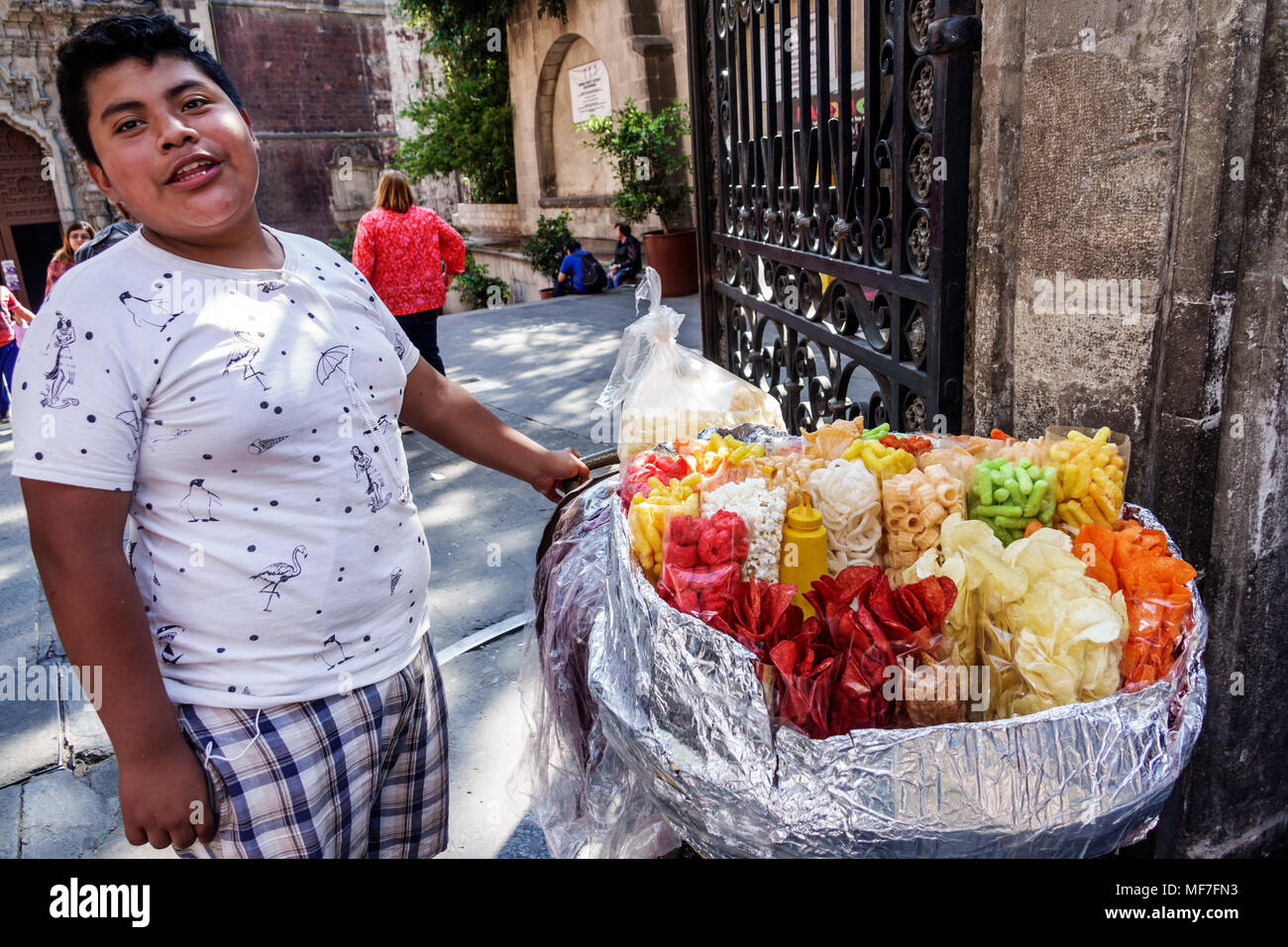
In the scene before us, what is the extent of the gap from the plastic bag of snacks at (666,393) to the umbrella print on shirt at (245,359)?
0.93m

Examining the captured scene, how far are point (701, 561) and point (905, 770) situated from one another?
40 centimetres

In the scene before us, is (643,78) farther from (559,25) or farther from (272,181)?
(272,181)

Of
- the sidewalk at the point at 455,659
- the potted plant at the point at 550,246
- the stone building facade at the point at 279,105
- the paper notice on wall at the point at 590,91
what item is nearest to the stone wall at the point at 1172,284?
the sidewalk at the point at 455,659

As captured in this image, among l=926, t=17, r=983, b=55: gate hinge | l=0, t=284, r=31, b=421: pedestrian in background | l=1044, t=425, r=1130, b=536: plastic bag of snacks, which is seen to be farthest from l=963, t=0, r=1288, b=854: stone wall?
l=0, t=284, r=31, b=421: pedestrian in background

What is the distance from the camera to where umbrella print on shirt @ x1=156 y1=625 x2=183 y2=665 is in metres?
1.32

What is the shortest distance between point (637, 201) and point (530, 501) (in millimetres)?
7399

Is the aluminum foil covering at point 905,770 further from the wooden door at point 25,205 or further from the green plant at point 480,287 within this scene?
the wooden door at point 25,205

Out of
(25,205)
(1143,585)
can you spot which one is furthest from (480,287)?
(1143,585)

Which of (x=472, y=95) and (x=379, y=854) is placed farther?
(x=472, y=95)

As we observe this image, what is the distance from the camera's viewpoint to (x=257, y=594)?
4.33 ft

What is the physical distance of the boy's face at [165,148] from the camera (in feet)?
4.19

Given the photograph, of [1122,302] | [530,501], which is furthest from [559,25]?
[1122,302]

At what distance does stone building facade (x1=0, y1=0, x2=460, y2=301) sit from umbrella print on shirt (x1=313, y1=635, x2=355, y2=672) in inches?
794

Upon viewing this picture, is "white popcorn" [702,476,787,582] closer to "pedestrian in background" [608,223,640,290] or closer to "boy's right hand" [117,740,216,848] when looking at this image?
"boy's right hand" [117,740,216,848]
